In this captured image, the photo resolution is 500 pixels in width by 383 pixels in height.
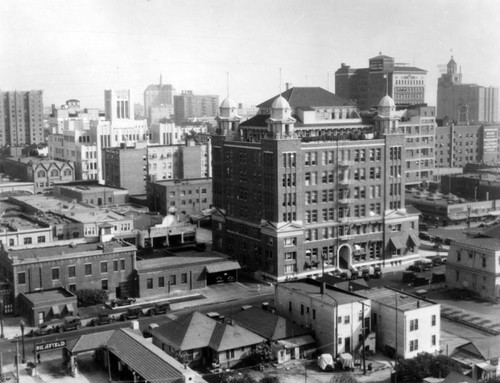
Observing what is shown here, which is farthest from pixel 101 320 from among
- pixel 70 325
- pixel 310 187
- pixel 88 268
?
pixel 310 187

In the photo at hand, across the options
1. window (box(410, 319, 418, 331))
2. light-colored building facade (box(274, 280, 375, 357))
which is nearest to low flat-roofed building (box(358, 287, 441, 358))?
window (box(410, 319, 418, 331))

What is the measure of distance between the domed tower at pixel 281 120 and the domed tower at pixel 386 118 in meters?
15.7

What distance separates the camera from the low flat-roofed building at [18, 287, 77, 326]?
252 ft

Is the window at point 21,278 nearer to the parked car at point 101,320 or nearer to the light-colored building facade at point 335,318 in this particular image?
the parked car at point 101,320

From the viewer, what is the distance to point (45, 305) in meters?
77.2

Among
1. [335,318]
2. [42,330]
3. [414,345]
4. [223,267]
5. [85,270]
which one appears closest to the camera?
[335,318]

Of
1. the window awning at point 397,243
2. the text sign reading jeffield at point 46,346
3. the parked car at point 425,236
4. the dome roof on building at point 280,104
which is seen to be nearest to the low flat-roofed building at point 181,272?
the dome roof on building at point 280,104

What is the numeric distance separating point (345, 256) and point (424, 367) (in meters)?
42.3

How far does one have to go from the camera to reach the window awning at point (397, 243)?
103375 millimetres

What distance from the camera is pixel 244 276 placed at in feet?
322

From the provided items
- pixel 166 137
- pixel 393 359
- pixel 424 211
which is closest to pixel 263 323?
pixel 393 359

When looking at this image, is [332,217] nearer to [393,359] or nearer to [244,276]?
[244,276]

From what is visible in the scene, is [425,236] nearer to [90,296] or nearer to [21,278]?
[90,296]

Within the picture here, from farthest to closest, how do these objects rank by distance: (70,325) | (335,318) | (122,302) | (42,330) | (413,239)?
(413,239), (122,302), (70,325), (42,330), (335,318)
